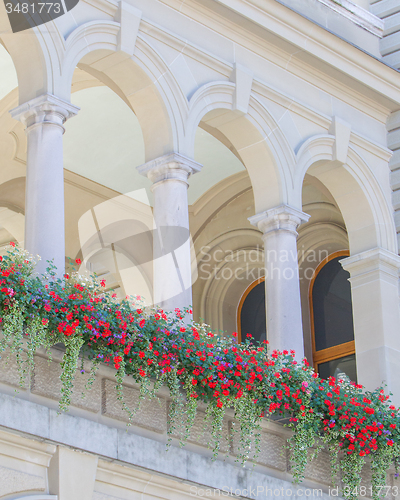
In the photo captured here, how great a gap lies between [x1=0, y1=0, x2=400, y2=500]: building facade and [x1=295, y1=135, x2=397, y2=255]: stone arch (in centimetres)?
3

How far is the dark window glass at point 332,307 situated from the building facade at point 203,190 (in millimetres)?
29

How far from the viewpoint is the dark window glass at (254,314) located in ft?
60.1

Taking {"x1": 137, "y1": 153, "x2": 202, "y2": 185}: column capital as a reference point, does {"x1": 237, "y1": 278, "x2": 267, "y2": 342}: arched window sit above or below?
above

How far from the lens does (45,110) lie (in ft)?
35.0

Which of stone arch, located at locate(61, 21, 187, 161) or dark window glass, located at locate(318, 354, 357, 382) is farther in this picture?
dark window glass, located at locate(318, 354, 357, 382)

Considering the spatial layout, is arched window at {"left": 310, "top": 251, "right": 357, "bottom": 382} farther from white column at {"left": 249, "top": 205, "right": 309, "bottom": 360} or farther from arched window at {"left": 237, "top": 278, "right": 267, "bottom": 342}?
white column at {"left": 249, "top": 205, "right": 309, "bottom": 360}

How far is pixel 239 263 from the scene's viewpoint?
61.8 feet

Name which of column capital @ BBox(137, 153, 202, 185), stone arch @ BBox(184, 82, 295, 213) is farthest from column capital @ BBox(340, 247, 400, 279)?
column capital @ BBox(137, 153, 202, 185)

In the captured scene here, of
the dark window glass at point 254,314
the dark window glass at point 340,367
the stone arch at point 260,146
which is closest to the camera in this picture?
the stone arch at point 260,146

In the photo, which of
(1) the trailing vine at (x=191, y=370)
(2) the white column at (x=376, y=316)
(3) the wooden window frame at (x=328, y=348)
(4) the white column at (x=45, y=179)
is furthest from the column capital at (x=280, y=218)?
(3) the wooden window frame at (x=328, y=348)

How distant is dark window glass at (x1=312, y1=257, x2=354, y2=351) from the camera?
17000 mm

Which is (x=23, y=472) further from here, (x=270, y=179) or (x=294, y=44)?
(x=294, y=44)

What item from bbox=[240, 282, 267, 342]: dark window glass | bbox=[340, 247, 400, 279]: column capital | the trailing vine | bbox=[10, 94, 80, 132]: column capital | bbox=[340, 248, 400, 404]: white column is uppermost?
bbox=[240, 282, 267, 342]: dark window glass

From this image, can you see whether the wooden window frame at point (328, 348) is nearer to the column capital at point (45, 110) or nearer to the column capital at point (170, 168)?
the column capital at point (170, 168)
